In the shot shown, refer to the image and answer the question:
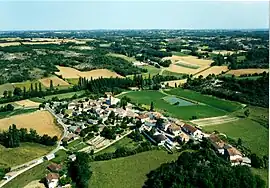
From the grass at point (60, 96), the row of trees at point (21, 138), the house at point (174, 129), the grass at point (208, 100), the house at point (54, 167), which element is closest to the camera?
the house at point (54, 167)

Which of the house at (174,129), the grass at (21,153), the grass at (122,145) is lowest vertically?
the grass at (21,153)

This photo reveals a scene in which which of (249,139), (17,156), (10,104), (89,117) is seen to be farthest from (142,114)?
(10,104)

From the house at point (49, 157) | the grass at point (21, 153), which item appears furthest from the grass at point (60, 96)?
the house at point (49, 157)

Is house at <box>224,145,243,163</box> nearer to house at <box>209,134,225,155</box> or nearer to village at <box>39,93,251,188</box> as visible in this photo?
village at <box>39,93,251,188</box>

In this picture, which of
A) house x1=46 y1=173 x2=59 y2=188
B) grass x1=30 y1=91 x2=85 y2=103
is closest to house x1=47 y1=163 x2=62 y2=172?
house x1=46 y1=173 x2=59 y2=188

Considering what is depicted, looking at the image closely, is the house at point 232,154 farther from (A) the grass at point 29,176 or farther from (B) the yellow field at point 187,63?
(B) the yellow field at point 187,63

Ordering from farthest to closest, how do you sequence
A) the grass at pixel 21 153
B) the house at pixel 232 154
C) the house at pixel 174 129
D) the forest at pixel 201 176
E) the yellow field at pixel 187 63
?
1. the yellow field at pixel 187 63
2. the house at pixel 174 129
3. the grass at pixel 21 153
4. the house at pixel 232 154
5. the forest at pixel 201 176

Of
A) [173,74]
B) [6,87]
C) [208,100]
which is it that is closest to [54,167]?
[208,100]
